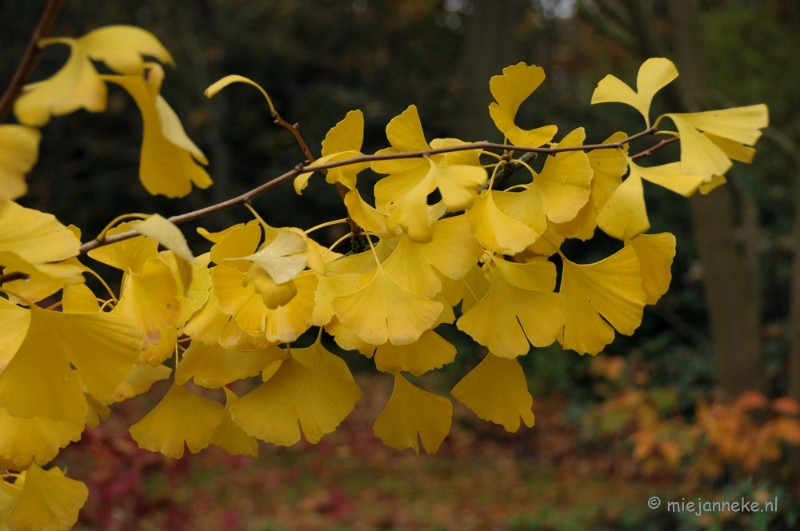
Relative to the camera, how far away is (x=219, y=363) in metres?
0.48

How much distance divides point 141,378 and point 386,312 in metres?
0.19

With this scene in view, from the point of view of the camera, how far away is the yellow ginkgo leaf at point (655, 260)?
0.51m

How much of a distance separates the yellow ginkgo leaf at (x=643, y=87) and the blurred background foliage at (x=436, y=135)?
9.96 feet

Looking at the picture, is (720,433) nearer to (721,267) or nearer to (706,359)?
(721,267)

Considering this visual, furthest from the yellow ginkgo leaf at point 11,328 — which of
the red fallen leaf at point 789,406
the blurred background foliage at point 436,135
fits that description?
the blurred background foliage at point 436,135

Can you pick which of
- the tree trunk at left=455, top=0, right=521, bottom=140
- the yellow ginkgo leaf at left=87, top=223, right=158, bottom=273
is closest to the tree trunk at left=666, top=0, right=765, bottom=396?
the yellow ginkgo leaf at left=87, top=223, right=158, bottom=273

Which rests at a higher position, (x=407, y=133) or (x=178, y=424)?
(x=407, y=133)

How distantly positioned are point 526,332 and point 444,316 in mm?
52

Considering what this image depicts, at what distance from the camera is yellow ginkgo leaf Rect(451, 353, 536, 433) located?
52 centimetres

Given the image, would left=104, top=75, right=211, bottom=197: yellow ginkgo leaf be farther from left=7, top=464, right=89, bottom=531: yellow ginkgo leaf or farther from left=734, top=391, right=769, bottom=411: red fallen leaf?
left=734, top=391, right=769, bottom=411: red fallen leaf

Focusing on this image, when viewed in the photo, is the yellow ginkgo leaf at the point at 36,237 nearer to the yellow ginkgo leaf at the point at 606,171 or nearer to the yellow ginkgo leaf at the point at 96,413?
the yellow ginkgo leaf at the point at 96,413

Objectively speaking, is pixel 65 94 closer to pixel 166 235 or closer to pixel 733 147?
pixel 166 235

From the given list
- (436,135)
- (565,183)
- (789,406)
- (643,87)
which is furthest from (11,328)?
(436,135)

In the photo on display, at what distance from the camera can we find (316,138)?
556cm
